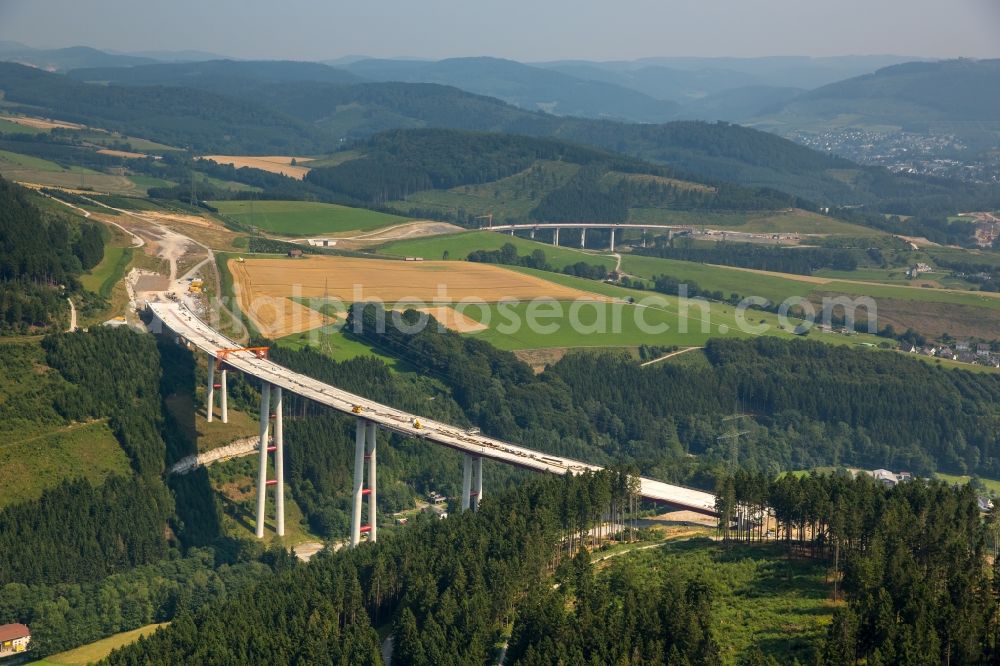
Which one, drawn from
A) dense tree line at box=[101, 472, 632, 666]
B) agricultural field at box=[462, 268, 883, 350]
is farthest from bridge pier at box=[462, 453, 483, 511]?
agricultural field at box=[462, 268, 883, 350]

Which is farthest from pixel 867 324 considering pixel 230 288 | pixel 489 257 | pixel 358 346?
pixel 230 288

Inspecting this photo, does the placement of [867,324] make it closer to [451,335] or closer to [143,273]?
[451,335]

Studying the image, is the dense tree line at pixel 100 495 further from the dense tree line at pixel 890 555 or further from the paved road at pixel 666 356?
the paved road at pixel 666 356

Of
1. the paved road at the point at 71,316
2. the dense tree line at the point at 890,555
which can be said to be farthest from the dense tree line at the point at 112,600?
the dense tree line at the point at 890,555

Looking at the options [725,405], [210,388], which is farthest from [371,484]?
[725,405]

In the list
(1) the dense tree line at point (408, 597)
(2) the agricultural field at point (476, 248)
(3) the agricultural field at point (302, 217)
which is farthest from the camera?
(3) the agricultural field at point (302, 217)

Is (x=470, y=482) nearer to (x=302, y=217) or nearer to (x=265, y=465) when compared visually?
(x=265, y=465)
